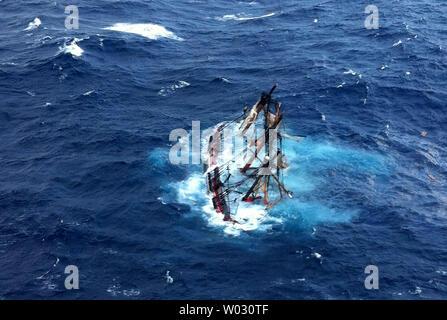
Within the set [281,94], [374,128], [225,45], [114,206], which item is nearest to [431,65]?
[374,128]

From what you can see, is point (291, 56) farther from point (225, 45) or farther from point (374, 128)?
point (374, 128)

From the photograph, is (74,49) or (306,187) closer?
(306,187)

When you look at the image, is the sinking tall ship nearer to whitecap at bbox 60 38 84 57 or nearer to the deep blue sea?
the deep blue sea

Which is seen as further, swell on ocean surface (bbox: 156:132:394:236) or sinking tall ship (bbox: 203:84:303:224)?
swell on ocean surface (bbox: 156:132:394:236)

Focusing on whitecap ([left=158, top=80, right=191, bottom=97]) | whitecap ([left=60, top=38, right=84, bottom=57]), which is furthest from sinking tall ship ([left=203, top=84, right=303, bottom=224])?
whitecap ([left=60, top=38, right=84, bottom=57])

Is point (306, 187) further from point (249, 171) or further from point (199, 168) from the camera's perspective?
point (199, 168)

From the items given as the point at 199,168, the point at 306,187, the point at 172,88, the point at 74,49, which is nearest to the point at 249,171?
the point at 199,168
